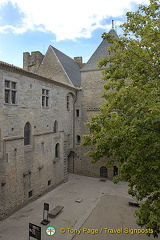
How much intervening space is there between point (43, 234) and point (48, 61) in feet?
60.7

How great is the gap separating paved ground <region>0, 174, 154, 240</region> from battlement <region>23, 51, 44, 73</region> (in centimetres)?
1676

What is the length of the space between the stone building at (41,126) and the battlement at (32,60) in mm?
2209

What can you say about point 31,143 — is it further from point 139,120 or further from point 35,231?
point 139,120

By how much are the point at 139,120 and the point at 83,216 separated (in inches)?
335

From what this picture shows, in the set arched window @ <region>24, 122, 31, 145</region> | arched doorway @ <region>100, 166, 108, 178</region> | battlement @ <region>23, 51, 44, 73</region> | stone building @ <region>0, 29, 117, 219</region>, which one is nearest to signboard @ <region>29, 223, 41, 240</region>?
stone building @ <region>0, 29, 117, 219</region>

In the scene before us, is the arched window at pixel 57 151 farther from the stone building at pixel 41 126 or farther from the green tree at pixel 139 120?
the green tree at pixel 139 120

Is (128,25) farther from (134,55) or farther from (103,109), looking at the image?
(103,109)

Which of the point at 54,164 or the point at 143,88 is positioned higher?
the point at 143,88

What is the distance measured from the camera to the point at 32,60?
25844 mm

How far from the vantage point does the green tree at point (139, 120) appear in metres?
5.79

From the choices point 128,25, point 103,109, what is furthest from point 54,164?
point 128,25

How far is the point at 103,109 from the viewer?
8.43 metres

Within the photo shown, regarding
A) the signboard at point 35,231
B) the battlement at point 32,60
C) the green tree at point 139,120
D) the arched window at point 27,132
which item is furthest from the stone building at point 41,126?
the green tree at point 139,120

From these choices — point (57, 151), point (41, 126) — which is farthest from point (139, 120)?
point (57, 151)
